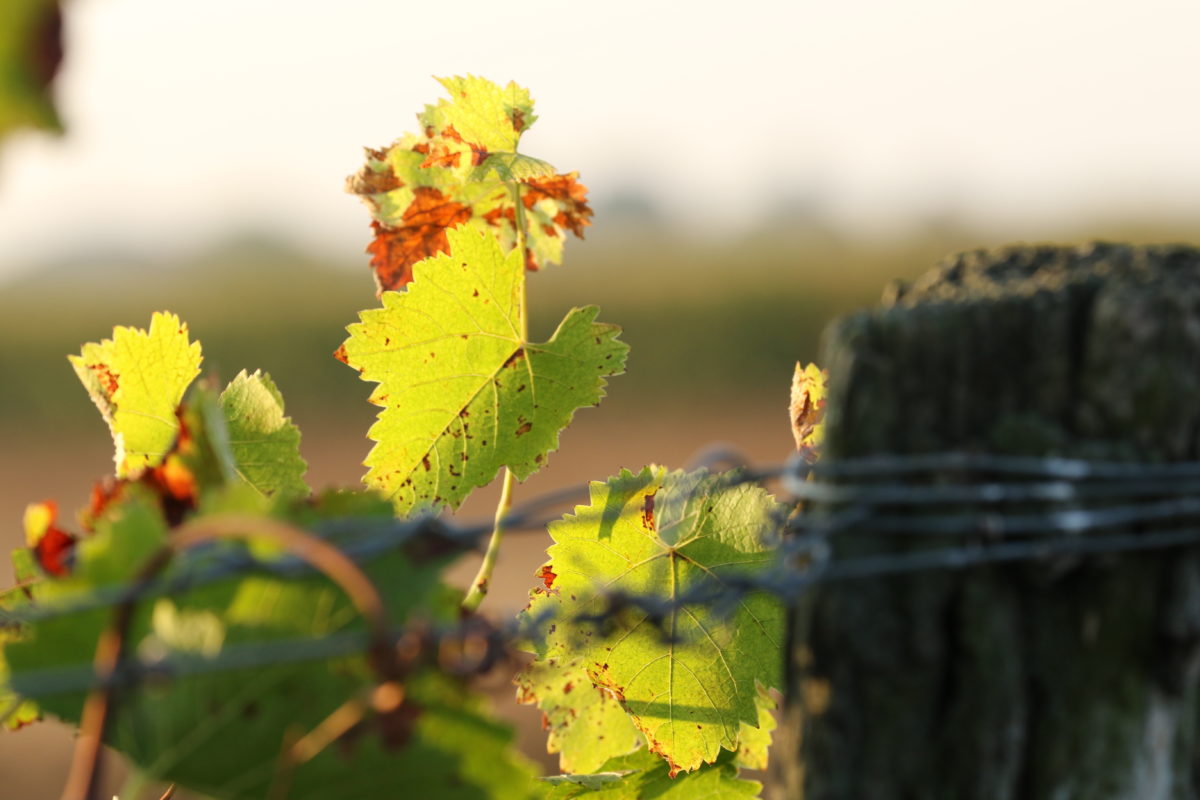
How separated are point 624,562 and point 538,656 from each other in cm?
16

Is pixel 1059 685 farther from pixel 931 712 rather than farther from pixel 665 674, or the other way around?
pixel 665 674

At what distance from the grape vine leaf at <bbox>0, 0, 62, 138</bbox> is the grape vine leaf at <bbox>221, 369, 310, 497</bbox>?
2.22 feet

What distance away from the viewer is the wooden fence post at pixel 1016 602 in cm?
76

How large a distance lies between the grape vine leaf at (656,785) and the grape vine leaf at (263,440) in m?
0.49

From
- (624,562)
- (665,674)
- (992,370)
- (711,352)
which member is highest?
(711,352)

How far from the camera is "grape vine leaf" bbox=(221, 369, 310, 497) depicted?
1318mm

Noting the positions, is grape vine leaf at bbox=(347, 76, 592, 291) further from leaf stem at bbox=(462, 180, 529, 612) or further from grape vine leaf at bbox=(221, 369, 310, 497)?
grape vine leaf at bbox=(221, 369, 310, 497)

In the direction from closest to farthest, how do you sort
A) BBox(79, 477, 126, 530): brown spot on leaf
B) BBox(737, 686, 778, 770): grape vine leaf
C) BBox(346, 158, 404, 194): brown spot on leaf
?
BBox(79, 477, 126, 530): brown spot on leaf → BBox(737, 686, 778, 770): grape vine leaf → BBox(346, 158, 404, 194): brown spot on leaf

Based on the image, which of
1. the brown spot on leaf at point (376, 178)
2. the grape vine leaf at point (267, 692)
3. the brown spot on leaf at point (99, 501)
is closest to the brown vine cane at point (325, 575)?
the grape vine leaf at point (267, 692)

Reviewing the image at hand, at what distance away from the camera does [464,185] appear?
5.22 feet

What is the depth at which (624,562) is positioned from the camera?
1.46 m

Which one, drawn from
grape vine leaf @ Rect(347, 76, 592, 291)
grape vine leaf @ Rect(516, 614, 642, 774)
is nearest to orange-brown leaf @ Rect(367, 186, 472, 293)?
grape vine leaf @ Rect(347, 76, 592, 291)

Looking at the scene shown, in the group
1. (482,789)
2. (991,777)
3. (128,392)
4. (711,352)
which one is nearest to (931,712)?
(991,777)

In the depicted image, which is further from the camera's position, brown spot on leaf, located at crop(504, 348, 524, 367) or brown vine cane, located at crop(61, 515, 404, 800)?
brown spot on leaf, located at crop(504, 348, 524, 367)
